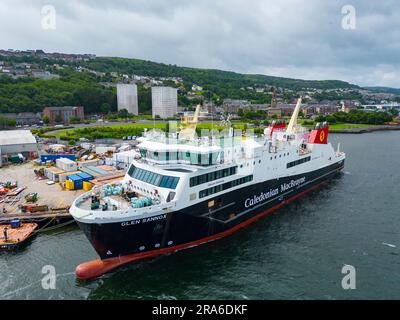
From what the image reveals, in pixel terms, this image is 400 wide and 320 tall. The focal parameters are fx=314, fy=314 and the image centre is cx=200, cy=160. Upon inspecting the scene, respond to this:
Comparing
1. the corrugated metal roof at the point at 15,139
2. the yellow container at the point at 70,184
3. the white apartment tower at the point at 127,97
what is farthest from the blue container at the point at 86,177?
the white apartment tower at the point at 127,97

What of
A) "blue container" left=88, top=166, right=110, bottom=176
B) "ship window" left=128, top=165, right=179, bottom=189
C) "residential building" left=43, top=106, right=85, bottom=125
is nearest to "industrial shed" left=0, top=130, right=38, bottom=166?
"blue container" left=88, top=166, right=110, bottom=176

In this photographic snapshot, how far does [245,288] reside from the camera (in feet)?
61.3

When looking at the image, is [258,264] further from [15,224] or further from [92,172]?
[92,172]

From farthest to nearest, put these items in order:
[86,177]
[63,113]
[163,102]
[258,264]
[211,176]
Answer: [163,102] < [63,113] < [86,177] < [211,176] < [258,264]

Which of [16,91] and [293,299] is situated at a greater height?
[16,91]

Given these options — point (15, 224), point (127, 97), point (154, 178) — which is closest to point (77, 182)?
point (15, 224)

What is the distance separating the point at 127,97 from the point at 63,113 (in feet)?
94.3

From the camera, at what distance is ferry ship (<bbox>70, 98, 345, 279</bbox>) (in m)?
19.6

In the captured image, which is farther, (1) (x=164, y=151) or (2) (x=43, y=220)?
(2) (x=43, y=220)

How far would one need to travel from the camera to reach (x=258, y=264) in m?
21.1
